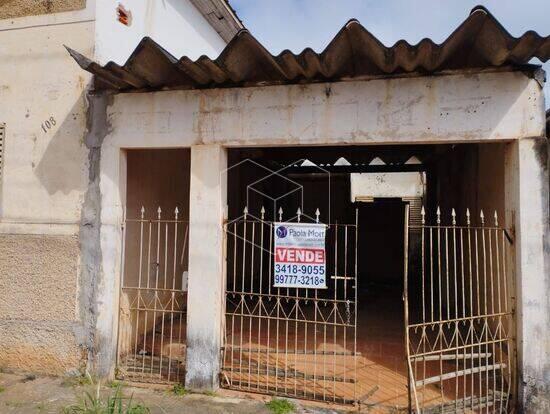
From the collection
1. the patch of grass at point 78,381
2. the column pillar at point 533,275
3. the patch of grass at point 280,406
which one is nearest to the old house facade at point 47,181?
the patch of grass at point 78,381

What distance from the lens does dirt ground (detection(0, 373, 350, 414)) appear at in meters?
4.14

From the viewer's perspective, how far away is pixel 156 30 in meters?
6.41

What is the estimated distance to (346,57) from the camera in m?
4.09

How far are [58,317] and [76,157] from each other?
203 cm

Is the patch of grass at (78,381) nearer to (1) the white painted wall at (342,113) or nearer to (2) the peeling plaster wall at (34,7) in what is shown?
(1) the white painted wall at (342,113)

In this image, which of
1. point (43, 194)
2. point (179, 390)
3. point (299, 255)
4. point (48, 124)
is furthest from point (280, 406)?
point (48, 124)

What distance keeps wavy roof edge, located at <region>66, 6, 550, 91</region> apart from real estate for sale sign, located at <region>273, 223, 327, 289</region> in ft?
5.61

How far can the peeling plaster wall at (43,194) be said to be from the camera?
4930mm

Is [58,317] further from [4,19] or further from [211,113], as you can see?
[4,19]

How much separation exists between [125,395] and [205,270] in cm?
166

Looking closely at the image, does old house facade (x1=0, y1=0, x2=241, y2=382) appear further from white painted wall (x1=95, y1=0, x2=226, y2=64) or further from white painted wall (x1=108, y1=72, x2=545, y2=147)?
white painted wall (x1=108, y1=72, x2=545, y2=147)

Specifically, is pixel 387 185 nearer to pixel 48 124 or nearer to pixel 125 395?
pixel 48 124

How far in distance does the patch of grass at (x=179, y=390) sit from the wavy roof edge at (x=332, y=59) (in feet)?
11.6

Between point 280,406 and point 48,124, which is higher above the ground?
point 48,124
